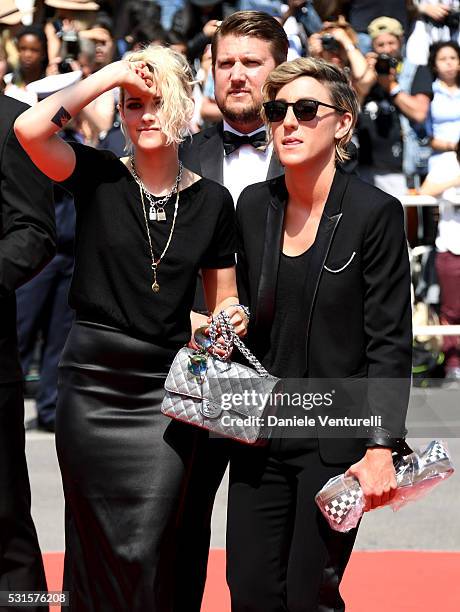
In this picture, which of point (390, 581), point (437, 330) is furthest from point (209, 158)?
point (437, 330)

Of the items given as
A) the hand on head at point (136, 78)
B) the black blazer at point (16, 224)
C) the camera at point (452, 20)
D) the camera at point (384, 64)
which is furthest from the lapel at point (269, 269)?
the camera at point (452, 20)

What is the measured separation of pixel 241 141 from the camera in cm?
473

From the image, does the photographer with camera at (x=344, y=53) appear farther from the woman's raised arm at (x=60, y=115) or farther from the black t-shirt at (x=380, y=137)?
the woman's raised arm at (x=60, y=115)

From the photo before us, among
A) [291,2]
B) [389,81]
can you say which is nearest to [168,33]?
[291,2]

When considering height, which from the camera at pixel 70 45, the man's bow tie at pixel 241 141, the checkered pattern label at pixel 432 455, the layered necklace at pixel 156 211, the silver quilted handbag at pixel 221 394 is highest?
the layered necklace at pixel 156 211

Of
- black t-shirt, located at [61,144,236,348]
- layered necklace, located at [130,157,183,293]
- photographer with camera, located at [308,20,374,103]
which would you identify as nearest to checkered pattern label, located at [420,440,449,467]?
black t-shirt, located at [61,144,236,348]

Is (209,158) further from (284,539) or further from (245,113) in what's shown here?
(284,539)

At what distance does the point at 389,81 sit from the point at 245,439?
6.21 meters

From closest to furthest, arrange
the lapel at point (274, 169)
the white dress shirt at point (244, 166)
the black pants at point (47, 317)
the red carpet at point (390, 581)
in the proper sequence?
1. the lapel at point (274, 169)
2. the white dress shirt at point (244, 166)
3. the red carpet at point (390, 581)
4. the black pants at point (47, 317)

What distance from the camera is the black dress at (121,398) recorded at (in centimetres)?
378

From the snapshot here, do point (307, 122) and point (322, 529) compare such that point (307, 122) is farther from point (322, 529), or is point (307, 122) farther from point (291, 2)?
point (291, 2)

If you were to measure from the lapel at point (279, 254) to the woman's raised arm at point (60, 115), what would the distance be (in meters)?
0.54

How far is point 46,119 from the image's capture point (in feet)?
12.1

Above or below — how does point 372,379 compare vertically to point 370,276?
below
